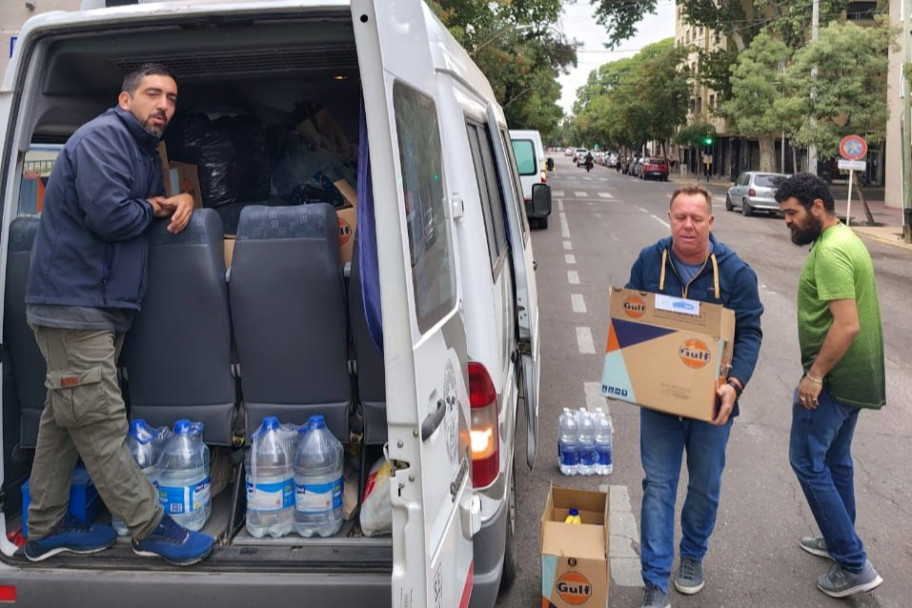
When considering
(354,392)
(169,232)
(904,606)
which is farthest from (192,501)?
(904,606)

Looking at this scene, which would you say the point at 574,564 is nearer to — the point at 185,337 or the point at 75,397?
the point at 185,337

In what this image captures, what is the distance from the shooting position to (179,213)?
289 cm

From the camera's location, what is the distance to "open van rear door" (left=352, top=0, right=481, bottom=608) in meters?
2.14

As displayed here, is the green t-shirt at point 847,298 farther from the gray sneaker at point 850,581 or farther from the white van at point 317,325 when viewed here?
the white van at point 317,325

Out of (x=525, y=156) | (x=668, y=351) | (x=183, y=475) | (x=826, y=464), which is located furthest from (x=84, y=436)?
(x=525, y=156)

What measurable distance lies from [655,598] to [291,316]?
1939mm

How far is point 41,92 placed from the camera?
311cm

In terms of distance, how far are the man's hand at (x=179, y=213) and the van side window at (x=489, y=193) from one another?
3.45ft

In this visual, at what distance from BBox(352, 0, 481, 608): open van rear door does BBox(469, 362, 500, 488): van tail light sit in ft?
0.98

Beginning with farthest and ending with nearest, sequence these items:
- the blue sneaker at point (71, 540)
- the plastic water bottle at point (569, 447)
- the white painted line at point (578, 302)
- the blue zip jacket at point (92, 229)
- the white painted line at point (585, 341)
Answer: the white painted line at point (578, 302), the white painted line at point (585, 341), the plastic water bottle at point (569, 447), the blue sneaker at point (71, 540), the blue zip jacket at point (92, 229)

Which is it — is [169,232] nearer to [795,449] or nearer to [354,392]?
[354,392]

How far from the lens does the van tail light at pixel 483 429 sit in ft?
9.16

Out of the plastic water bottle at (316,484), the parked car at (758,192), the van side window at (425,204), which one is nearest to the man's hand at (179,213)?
the plastic water bottle at (316,484)

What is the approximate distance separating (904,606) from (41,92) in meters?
4.17
